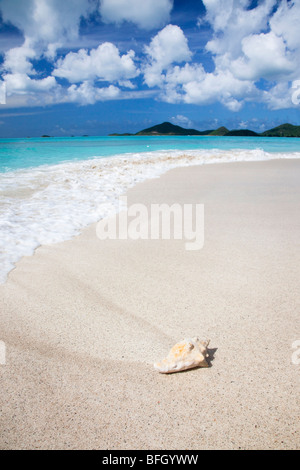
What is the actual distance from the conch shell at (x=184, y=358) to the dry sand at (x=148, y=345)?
2.2 inches

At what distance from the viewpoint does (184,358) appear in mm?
1668

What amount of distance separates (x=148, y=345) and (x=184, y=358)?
34cm

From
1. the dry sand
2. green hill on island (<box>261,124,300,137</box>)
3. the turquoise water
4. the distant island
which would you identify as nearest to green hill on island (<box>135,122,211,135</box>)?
the distant island

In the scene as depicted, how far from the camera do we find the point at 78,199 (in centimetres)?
648

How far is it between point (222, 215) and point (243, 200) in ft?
4.49

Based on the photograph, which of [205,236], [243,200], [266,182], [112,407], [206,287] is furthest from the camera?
[266,182]

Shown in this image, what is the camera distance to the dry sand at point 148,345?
1395 millimetres

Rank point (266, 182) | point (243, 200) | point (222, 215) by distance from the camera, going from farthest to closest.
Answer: point (266, 182) < point (243, 200) < point (222, 215)

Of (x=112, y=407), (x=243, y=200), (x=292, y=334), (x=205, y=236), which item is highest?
(x=243, y=200)

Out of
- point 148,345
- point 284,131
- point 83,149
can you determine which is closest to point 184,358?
point 148,345

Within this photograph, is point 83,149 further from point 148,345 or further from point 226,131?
point 226,131

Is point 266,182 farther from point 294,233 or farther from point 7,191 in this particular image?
point 7,191

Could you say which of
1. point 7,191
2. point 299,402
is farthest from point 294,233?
point 7,191

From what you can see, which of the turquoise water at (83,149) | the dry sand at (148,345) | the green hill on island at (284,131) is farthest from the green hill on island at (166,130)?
the dry sand at (148,345)
